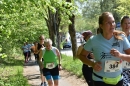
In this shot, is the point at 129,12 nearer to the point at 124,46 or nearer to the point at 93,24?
the point at 124,46

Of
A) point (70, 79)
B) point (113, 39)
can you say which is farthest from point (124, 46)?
point (70, 79)

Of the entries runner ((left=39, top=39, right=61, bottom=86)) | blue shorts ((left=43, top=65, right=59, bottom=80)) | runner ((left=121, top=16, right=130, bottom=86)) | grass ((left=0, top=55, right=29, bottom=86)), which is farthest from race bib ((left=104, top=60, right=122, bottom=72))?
grass ((left=0, top=55, right=29, bottom=86))

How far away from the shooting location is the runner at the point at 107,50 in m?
3.83

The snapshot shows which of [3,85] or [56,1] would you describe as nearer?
[56,1]

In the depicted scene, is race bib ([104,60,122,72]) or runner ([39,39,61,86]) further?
runner ([39,39,61,86])

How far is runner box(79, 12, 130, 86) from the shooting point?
3834mm

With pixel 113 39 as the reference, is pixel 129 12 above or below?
below

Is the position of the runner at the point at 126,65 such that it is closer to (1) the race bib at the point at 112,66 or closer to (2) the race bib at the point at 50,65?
(1) the race bib at the point at 112,66

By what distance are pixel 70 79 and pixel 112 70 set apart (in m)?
8.20

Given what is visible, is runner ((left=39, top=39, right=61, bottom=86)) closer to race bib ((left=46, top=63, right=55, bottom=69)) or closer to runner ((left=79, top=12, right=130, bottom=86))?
race bib ((left=46, top=63, right=55, bottom=69))

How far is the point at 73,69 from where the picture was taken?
13.9 m

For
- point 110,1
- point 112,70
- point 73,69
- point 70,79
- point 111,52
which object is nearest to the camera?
point 111,52

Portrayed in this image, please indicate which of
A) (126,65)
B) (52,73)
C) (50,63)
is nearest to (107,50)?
(126,65)

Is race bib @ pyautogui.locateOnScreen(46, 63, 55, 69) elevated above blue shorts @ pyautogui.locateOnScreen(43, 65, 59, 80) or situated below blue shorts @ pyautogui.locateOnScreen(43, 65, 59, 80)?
above
